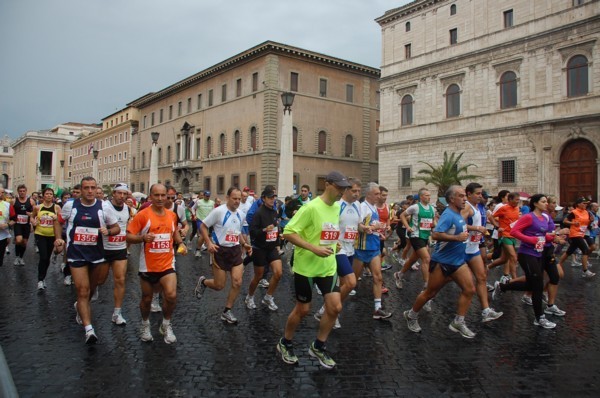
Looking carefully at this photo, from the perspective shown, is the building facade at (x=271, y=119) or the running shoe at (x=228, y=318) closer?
the running shoe at (x=228, y=318)

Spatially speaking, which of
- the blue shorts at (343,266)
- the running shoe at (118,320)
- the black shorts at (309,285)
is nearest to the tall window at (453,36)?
the blue shorts at (343,266)

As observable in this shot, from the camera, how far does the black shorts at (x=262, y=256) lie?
7973mm

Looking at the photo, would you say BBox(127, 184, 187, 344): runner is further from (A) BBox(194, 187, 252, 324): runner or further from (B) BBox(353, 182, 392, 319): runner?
(B) BBox(353, 182, 392, 319): runner

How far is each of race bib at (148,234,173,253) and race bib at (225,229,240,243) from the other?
1.27m

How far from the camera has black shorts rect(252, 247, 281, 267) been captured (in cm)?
797

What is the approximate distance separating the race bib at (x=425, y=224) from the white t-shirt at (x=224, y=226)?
3.93 m

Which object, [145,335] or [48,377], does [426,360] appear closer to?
[145,335]

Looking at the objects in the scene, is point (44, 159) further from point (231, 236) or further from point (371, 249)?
point (371, 249)

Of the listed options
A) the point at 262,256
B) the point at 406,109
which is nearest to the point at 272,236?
the point at 262,256

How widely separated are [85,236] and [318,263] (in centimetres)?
304

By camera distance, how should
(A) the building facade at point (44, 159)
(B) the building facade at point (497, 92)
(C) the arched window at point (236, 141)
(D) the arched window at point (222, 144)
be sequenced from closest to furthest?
(B) the building facade at point (497, 92)
(C) the arched window at point (236, 141)
(D) the arched window at point (222, 144)
(A) the building facade at point (44, 159)

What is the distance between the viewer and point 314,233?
5.14m

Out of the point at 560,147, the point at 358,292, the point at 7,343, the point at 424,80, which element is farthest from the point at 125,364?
the point at 424,80

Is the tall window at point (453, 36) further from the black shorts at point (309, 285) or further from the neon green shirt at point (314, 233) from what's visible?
the black shorts at point (309, 285)
